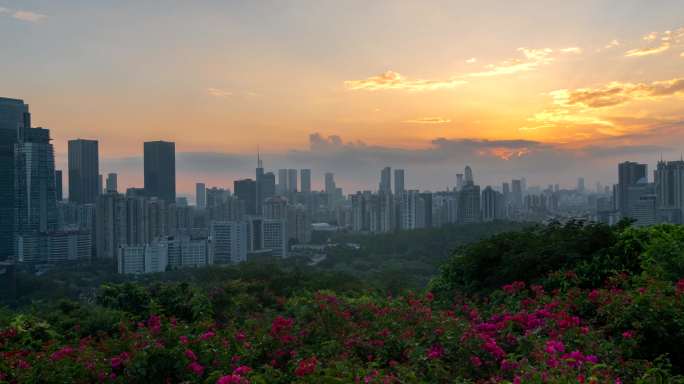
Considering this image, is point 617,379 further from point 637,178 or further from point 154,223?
point 637,178

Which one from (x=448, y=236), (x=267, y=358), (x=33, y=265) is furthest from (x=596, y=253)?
(x=33, y=265)

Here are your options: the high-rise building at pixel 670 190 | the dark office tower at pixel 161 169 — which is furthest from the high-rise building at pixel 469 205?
the dark office tower at pixel 161 169

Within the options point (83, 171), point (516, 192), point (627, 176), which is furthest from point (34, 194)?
point (516, 192)

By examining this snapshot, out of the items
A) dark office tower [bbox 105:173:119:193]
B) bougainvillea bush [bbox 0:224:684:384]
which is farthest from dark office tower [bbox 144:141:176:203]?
bougainvillea bush [bbox 0:224:684:384]

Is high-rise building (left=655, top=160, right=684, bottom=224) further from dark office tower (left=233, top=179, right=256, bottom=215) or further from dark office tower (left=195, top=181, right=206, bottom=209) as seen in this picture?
dark office tower (left=195, top=181, right=206, bottom=209)

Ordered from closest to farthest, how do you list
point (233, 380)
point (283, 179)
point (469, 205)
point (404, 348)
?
point (233, 380), point (404, 348), point (469, 205), point (283, 179)

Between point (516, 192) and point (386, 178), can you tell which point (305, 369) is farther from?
point (516, 192)

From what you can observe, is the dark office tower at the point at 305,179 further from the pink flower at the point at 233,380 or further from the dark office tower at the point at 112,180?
the pink flower at the point at 233,380
